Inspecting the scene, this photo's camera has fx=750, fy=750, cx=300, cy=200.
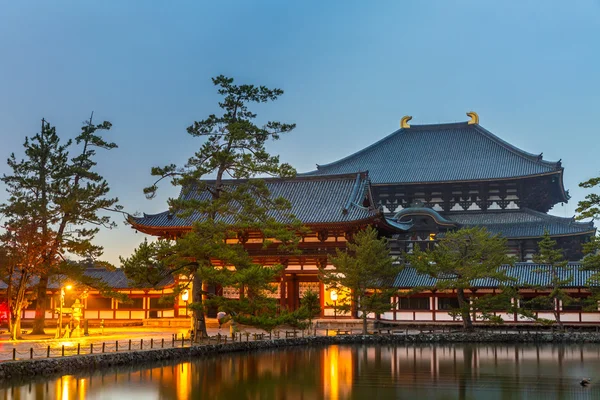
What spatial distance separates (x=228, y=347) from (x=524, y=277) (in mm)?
21901

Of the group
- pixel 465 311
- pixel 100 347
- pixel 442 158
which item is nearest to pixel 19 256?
pixel 100 347

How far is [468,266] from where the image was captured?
45.1 metres

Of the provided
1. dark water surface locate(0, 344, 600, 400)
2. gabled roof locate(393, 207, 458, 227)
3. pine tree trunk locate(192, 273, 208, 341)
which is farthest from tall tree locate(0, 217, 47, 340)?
gabled roof locate(393, 207, 458, 227)

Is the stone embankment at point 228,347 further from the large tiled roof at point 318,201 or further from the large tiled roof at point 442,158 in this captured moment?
the large tiled roof at point 442,158

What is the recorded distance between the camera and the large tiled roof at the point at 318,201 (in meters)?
50.8

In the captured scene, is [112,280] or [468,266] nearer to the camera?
[468,266]

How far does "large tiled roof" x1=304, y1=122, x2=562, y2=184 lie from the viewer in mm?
63656

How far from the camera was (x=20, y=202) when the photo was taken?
4294cm

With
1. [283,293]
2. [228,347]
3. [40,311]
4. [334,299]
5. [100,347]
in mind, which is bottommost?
[228,347]

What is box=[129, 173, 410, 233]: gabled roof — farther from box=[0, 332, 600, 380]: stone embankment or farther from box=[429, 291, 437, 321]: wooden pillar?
box=[0, 332, 600, 380]: stone embankment

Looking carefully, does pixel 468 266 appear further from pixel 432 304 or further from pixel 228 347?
pixel 228 347

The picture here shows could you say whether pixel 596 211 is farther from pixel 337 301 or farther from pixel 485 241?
pixel 337 301

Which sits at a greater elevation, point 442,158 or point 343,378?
point 442,158

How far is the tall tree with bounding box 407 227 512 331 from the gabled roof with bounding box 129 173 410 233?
5.10 meters
